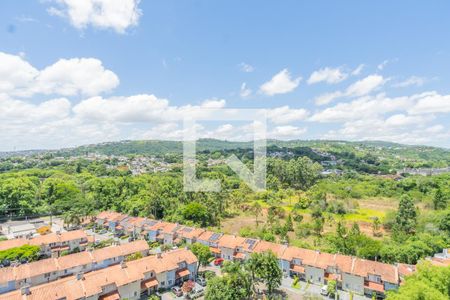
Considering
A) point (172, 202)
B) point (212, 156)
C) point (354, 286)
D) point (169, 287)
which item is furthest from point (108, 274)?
point (212, 156)

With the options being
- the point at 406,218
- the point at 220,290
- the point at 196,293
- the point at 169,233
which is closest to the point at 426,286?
the point at 220,290

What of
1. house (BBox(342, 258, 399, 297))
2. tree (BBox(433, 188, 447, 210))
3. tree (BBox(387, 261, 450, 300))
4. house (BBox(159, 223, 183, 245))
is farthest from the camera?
tree (BBox(433, 188, 447, 210))

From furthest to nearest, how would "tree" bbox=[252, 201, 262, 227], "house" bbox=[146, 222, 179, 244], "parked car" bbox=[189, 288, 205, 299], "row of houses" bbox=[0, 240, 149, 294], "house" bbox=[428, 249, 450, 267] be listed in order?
"tree" bbox=[252, 201, 262, 227]
"house" bbox=[146, 222, 179, 244]
"house" bbox=[428, 249, 450, 267]
"parked car" bbox=[189, 288, 205, 299]
"row of houses" bbox=[0, 240, 149, 294]

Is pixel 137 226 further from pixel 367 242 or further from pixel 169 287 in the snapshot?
pixel 367 242

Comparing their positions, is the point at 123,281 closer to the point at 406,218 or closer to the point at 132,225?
the point at 132,225

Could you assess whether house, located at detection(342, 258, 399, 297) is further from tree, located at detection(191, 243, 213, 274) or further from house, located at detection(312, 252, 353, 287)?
tree, located at detection(191, 243, 213, 274)

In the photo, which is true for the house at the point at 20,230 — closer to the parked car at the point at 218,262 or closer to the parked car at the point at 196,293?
the parked car at the point at 218,262

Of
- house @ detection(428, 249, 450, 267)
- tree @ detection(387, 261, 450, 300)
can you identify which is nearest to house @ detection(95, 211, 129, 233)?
tree @ detection(387, 261, 450, 300)

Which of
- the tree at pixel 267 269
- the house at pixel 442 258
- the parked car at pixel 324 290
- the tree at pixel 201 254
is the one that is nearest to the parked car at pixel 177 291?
the tree at pixel 201 254
